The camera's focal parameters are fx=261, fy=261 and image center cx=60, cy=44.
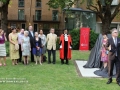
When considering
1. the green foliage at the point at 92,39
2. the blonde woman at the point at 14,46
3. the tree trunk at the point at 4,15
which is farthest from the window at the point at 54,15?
the blonde woman at the point at 14,46

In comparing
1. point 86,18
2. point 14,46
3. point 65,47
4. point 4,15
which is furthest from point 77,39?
point 86,18

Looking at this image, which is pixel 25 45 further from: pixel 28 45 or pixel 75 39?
pixel 75 39

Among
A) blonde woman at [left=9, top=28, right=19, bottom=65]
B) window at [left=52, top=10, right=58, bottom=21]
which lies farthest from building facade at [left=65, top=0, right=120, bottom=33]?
blonde woman at [left=9, top=28, right=19, bottom=65]

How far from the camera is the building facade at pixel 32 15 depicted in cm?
5512

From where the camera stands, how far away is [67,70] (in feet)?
37.3

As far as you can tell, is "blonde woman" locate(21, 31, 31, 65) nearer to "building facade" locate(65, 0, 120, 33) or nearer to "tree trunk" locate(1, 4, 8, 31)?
"tree trunk" locate(1, 4, 8, 31)

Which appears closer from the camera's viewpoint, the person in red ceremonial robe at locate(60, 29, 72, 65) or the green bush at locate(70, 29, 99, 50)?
the person in red ceremonial robe at locate(60, 29, 72, 65)

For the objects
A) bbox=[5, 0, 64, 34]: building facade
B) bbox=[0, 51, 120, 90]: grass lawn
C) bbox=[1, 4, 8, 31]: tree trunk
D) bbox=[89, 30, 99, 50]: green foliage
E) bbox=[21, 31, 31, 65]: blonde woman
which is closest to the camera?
bbox=[0, 51, 120, 90]: grass lawn

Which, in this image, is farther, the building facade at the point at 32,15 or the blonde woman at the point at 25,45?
the building facade at the point at 32,15

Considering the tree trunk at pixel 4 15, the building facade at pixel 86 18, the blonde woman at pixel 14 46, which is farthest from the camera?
the building facade at pixel 86 18

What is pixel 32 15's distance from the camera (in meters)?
55.7

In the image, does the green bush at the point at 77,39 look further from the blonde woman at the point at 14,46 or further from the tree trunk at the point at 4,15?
the blonde woman at the point at 14,46

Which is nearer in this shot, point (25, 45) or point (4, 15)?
point (25, 45)

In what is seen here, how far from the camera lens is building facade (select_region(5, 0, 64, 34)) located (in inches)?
2170
